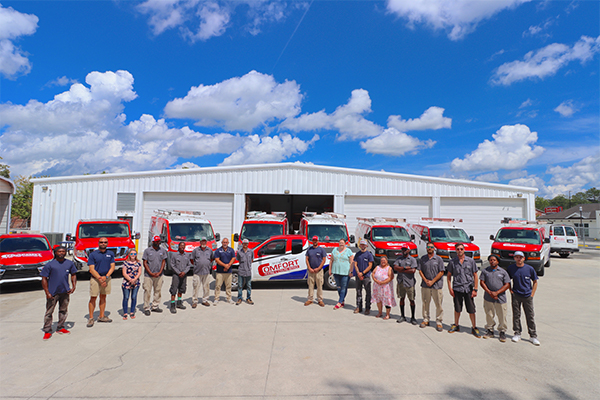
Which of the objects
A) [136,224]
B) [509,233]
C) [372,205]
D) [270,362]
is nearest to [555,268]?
[509,233]

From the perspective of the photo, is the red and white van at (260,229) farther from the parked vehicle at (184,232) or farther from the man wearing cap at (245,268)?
the man wearing cap at (245,268)

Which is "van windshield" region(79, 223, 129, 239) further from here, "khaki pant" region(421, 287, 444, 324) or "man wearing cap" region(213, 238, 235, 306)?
"khaki pant" region(421, 287, 444, 324)

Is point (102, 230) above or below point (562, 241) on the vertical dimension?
above

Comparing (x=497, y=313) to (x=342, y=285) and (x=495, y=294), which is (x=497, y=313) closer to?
(x=495, y=294)

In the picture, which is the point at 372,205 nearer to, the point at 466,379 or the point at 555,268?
the point at 555,268

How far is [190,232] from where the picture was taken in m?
13.0

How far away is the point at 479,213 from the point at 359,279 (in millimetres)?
17176

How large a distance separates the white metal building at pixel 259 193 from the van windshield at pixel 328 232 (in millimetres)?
8058

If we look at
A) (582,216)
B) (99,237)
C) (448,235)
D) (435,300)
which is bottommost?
(435,300)

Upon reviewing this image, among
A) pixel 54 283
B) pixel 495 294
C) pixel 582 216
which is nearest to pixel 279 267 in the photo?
pixel 54 283

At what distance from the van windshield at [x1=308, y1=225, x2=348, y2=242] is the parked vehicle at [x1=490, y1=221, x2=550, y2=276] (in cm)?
668

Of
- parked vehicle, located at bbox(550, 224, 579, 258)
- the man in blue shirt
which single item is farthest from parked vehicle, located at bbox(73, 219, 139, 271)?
parked vehicle, located at bbox(550, 224, 579, 258)

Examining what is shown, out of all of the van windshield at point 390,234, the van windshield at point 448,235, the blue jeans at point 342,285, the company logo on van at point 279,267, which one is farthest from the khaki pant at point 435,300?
the van windshield at point 448,235

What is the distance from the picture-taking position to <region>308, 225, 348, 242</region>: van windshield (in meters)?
12.4
